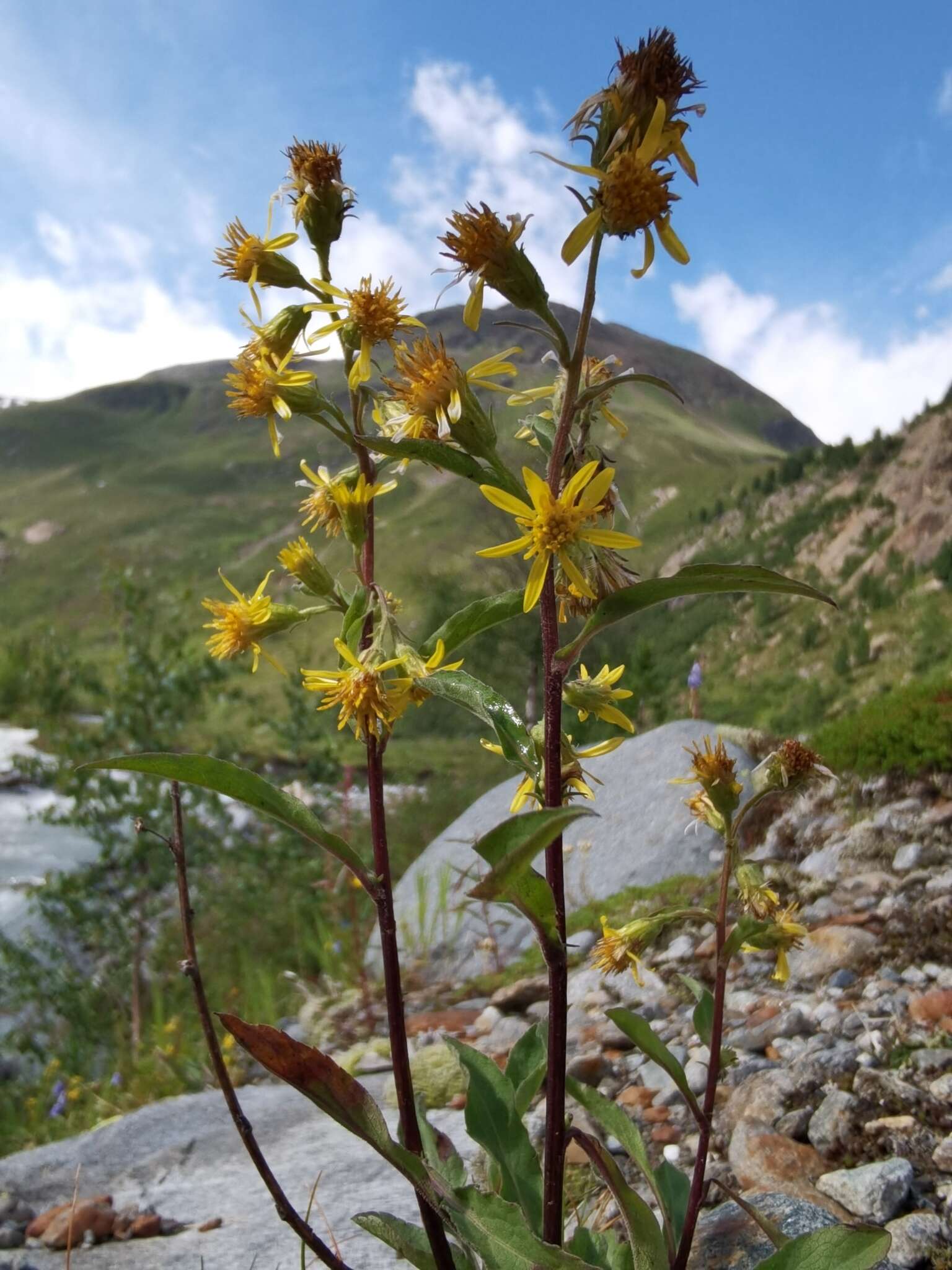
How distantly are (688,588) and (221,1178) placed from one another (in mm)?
2823

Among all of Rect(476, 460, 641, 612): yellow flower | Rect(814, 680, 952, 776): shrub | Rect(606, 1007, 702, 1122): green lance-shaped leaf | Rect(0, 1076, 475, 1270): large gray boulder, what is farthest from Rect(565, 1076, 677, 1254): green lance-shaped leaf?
Rect(814, 680, 952, 776): shrub

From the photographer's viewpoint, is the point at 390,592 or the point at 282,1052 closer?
the point at 282,1052

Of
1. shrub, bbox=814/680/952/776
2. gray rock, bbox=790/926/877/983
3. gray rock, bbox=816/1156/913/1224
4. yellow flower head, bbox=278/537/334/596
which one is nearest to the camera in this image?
yellow flower head, bbox=278/537/334/596

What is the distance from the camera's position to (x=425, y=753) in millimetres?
28734

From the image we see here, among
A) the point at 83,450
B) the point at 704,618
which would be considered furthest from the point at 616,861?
the point at 83,450

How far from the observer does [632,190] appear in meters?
1.41

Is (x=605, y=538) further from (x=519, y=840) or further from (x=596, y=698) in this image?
(x=519, y=840)

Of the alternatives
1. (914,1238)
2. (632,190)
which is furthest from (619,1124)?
(632,190)

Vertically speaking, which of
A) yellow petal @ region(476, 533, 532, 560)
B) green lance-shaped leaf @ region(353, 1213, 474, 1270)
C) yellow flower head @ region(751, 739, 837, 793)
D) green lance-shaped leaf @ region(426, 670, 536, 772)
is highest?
yellow petal @ region(476, 533, 532, 560)

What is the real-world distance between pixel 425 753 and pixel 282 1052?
1084 inches

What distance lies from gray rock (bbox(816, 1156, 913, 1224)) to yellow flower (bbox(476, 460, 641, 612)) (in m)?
1.82

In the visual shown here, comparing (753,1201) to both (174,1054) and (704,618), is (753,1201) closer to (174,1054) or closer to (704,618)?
(174,1054)

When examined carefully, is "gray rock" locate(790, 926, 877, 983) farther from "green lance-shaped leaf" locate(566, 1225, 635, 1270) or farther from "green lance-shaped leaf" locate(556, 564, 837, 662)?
"green lance-shaped leaf" locate(556, 564, 837, 662)

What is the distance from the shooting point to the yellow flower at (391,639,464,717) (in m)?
1.56
